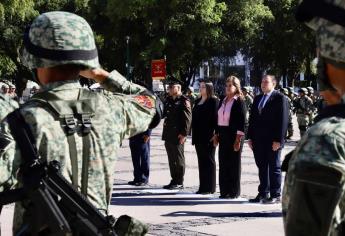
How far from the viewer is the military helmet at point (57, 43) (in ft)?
8.62

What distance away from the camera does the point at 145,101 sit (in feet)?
9.93

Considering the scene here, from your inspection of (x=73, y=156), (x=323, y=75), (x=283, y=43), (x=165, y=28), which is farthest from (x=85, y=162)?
(x=283, y=43)

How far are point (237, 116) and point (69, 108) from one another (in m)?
6.69

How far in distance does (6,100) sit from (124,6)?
34.5 metres

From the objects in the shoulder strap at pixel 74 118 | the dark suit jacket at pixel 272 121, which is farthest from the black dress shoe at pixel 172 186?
the shoulder strap at pixel 74 118

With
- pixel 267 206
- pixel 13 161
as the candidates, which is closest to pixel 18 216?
pixel 13 161

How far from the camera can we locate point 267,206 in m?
8.62

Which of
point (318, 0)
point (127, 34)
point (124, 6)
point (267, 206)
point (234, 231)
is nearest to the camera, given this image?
point (318, 0)

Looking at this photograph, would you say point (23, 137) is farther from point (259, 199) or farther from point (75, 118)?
point (259, 199)

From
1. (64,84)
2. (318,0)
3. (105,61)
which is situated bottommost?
(105,61)

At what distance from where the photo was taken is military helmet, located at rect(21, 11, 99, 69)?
8.62 feet

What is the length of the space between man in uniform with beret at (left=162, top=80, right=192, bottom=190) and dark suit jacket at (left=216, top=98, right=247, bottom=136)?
122cm

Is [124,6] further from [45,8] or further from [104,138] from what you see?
[104,138]

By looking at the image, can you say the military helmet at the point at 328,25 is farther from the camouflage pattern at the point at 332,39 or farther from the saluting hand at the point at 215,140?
the saluting hand at the point at 215,140
